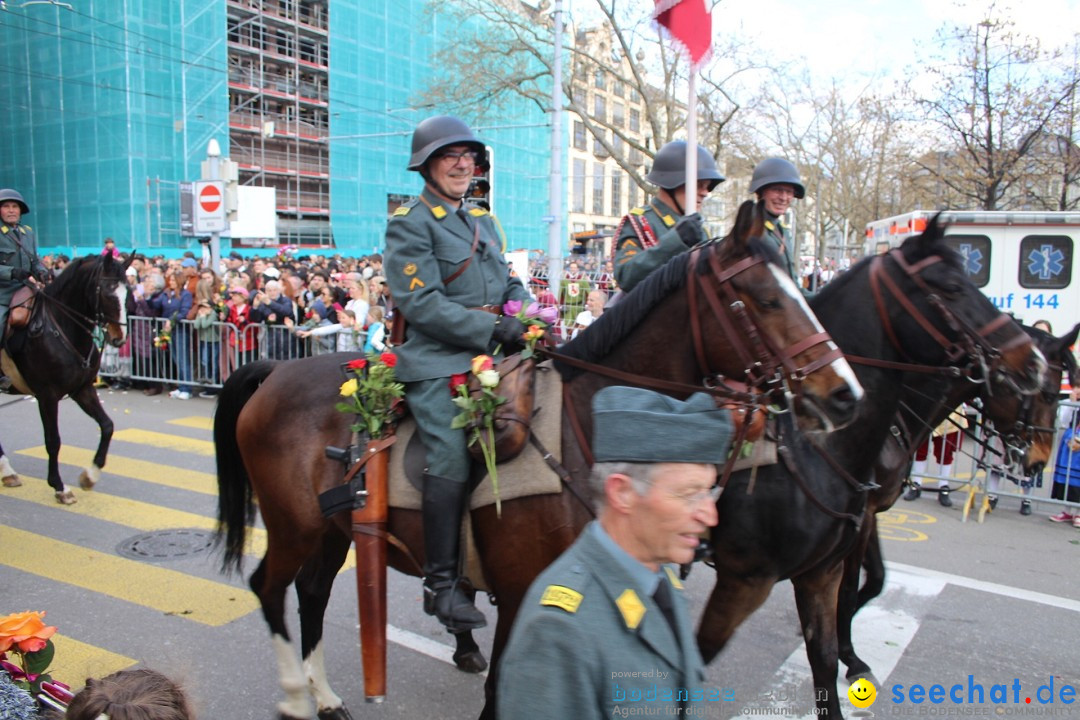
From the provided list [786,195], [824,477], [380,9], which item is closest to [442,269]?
[824,477]

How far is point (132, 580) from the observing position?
5688mm

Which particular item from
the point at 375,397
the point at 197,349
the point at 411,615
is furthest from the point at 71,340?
the point at 375,397

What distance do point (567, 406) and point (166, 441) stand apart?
796 cm

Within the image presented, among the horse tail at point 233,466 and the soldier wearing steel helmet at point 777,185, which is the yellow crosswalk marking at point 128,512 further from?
the soldier wearing steel helmet at point 777,185

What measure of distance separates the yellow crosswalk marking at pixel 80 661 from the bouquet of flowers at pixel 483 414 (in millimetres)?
2523

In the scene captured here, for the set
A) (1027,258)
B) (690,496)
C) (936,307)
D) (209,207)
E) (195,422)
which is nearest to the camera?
(690,496)

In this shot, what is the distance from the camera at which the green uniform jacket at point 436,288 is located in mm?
3447

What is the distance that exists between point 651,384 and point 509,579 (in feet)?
3.31

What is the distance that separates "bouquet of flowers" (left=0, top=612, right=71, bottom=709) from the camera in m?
2.60

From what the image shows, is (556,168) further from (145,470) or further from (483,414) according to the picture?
(483,414)

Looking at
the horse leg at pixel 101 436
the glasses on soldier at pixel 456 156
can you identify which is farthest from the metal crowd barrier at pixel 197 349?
the glasses on soldier at pixel 456 156

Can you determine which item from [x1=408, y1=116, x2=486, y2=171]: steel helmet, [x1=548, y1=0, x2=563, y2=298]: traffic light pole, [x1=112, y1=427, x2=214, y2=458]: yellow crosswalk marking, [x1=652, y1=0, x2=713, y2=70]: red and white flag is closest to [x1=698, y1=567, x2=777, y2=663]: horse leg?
[x1=408, y1=116, x2=486, y2=171]: steel helmet

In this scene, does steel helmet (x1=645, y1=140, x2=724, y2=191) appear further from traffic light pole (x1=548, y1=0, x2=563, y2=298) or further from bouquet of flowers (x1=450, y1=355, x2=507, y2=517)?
traffic light pole (x1=548, y1=0, x2=563, y2=298)

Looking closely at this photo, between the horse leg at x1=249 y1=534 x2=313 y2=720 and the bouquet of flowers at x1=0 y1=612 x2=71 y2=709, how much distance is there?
1.37 metres
